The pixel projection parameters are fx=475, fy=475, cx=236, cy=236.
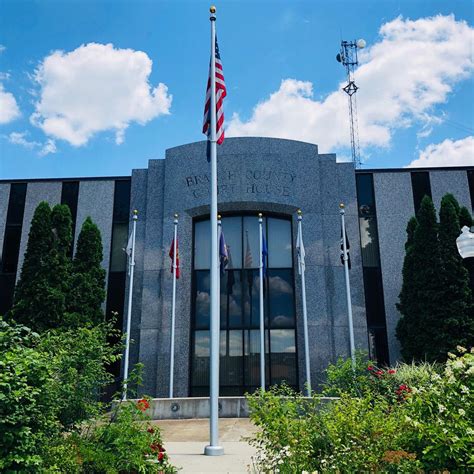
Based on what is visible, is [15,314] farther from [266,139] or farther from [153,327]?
[266,139]

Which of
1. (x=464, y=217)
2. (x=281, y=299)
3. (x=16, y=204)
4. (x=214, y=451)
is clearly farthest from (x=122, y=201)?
(x=214, y=451)

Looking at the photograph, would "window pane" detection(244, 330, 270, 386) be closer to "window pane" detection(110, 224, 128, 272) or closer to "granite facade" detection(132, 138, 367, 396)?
"granite facade" detection(132, 138, 367, 396)

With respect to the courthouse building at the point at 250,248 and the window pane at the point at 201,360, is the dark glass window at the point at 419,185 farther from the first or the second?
the window pane at the point at 201,360

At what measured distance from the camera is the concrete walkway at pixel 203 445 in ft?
27.7

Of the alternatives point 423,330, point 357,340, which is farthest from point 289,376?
point 423,330

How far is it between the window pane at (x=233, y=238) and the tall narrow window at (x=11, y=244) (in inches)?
427

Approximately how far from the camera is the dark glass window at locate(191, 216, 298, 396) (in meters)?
21.5

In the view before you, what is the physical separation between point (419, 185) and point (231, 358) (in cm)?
1280

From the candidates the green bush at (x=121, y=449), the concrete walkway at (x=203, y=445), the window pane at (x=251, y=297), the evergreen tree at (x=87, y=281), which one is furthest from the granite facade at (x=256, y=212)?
the green bush at (x=121, y=449)

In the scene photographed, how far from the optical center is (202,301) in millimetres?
22719

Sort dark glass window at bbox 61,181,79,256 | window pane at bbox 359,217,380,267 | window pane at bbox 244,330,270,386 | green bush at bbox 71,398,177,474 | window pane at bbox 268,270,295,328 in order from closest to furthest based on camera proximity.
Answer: green bush at bbox 71,398,177,474, window pane at bbox 244,330,270,386, window pane at bbox 268,270,295,328, window pane at bbox 359,217,380,267, dark glass window at bbox 61,181,79,256

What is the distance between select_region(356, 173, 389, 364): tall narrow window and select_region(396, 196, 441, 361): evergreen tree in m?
1.22

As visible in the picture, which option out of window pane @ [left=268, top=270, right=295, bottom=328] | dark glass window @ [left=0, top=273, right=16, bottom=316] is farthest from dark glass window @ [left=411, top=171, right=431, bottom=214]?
dark glass window @ [left=0, top=273, right=16, bottom=316]

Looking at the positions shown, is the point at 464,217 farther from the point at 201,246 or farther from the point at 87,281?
the point at 87,281
